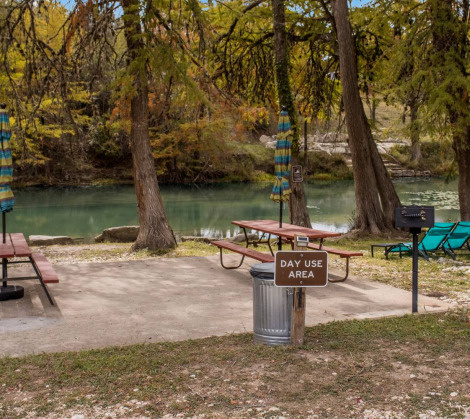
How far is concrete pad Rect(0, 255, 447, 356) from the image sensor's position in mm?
5953

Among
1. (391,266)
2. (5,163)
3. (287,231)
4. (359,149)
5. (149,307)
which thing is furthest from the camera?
(359,149)

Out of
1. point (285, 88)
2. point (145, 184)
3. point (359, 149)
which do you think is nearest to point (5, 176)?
point (145, 184)

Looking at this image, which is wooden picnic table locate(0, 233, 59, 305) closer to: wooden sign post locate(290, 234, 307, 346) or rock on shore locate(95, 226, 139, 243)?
wooden sign post locate(290, 234, 307, 346)

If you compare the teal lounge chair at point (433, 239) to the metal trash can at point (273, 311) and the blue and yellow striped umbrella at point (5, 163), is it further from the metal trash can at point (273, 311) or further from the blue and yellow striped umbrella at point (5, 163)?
the blue and yellow striped umbrella at point (5, 163)

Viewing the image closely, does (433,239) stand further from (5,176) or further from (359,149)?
(5,176)

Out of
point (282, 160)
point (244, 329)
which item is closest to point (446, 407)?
point (244, 329)

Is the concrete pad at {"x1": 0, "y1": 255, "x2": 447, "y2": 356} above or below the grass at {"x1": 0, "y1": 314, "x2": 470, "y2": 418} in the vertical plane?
below

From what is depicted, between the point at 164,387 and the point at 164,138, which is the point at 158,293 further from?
the point at 164,138

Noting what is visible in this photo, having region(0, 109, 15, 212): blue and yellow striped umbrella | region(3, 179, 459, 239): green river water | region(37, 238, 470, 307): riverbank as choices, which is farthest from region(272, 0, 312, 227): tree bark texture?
region(0, 109, 15, 212): blue and yellow striped umbrella

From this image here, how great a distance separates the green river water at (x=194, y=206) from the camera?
948 inches

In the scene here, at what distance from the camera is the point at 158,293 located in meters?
7.94

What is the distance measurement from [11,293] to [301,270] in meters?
3.96

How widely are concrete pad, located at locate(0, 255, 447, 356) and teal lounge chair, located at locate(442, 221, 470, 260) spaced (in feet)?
9.62

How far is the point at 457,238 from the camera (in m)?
11.1
